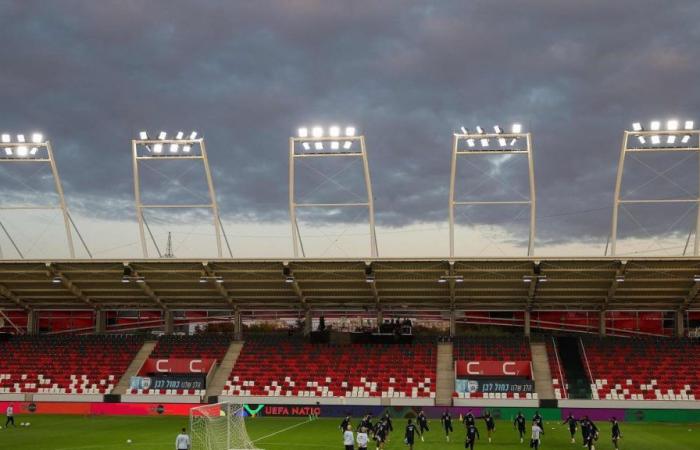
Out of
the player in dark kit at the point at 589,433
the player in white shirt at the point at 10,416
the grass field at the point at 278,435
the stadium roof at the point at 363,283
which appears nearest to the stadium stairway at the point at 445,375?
the stadium roof at the point at 363,283

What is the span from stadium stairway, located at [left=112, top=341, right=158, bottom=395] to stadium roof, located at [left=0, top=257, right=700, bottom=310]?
3.47 meters

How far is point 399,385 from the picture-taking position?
53.9 m

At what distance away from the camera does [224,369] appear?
58.0 metres

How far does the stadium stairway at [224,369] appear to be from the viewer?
55188 mm

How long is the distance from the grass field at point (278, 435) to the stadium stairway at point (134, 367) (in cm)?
657

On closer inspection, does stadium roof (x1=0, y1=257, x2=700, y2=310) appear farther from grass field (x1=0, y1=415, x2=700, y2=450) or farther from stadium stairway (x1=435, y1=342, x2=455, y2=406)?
grass field (x1=0, y1=415, x2=700, y2=450)

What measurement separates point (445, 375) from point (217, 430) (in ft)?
79.7

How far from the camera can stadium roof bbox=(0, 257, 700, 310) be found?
51938 mm

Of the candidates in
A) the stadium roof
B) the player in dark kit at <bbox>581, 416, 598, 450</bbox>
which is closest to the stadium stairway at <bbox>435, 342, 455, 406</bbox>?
the stadium roof

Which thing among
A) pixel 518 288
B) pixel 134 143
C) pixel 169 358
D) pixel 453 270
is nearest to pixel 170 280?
pixel 169 358

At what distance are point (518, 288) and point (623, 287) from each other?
24.5 feet

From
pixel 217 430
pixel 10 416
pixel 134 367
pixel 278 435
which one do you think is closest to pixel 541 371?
pixel 278 435

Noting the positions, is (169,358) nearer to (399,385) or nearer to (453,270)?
(399,385)

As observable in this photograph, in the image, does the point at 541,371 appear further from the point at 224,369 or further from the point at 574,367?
the point at 224,369
